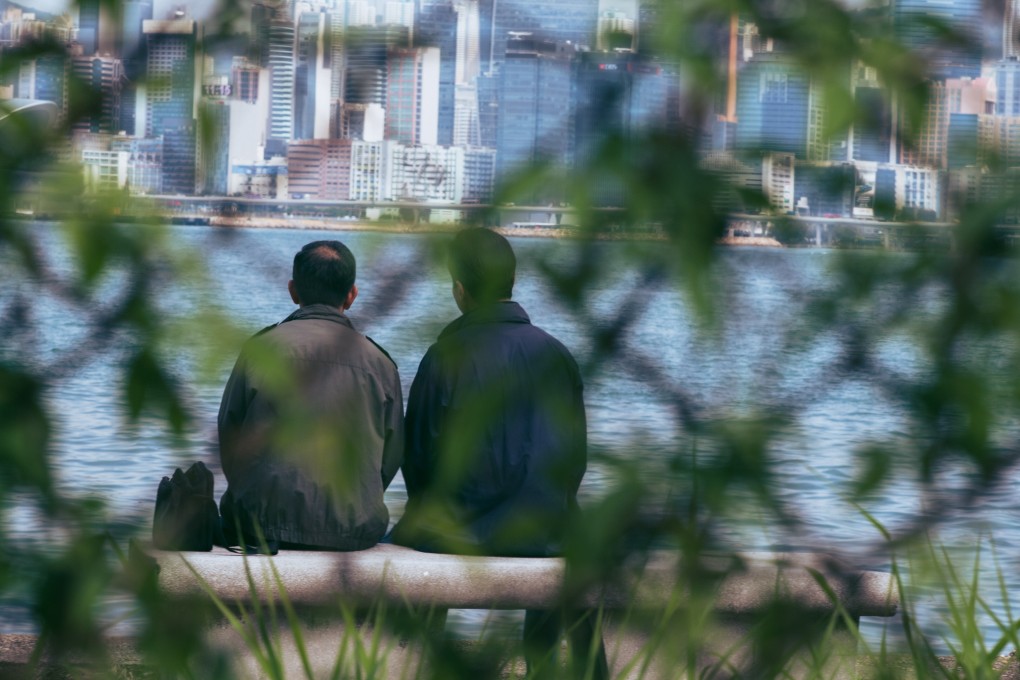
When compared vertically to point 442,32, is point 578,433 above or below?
below

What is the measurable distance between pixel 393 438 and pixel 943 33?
2.68 meters

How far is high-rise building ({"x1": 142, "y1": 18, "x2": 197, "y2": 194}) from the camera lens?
1032 millimetres

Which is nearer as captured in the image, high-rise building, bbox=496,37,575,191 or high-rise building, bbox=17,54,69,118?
high-rise building, bbox=496,37,575,191

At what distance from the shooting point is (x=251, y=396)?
124 centimetres

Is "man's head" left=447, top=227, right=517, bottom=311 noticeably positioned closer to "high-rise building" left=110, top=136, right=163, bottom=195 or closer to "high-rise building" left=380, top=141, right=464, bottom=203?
"high-rise building" left=380, top=141, right=464, bottom=203

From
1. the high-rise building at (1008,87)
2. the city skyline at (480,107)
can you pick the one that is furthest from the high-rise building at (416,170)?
the high-rise building at (1008,87)

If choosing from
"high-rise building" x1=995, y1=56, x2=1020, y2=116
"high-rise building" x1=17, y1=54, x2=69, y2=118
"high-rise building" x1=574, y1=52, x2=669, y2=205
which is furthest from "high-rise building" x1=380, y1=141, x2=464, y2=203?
"high-rise building" x1=995, y1=56, x2=1020, y2=116

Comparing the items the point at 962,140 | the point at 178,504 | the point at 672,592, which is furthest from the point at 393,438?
the point at 962,140

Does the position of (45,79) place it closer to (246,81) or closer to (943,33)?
(246,81)

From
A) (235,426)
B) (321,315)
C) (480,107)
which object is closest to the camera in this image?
(480,107)

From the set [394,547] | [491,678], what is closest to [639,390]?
[491,678]

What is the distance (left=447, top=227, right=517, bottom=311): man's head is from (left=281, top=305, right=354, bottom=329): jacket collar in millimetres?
133

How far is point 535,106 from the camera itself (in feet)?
3.20

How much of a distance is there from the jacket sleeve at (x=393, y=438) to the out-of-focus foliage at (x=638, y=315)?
206 cm
